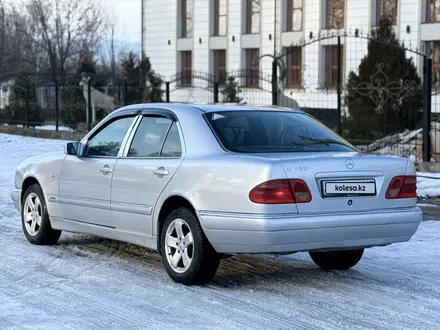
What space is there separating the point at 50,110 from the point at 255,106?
76.7 ft

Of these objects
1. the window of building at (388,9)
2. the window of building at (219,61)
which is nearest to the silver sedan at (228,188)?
the window of building at (388,9)

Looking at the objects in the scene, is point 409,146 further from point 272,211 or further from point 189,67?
point 189,67

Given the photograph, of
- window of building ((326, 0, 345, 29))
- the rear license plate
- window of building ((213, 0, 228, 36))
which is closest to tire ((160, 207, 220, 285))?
the rear license plate

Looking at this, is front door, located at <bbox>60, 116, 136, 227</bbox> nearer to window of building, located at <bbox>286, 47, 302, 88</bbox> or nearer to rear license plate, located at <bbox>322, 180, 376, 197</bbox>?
rear license plate, located at <bbox>322, 180, 376, 197</bbox>

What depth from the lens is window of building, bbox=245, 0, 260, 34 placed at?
39.6 metres

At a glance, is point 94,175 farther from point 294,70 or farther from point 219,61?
point 219,61

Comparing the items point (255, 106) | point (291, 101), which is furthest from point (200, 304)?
point (291, 101)

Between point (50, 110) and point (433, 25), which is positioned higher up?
point (433, 25)

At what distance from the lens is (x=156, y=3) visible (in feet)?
150

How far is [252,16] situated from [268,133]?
32918mm

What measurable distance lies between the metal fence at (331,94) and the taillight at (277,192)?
35.4ft

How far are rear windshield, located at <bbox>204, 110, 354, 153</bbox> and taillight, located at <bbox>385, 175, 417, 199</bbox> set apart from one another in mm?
646

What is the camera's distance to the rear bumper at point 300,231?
6562 mm

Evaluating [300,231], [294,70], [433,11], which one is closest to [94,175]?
[300,231]
